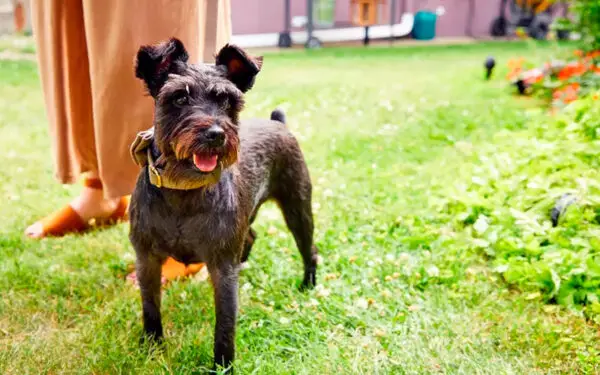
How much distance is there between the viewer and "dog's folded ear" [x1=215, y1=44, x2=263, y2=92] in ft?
7.66

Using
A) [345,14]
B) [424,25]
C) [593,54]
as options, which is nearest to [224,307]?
[593,54]

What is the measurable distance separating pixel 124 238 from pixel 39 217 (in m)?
0.83

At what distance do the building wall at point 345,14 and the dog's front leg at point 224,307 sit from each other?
13685mm

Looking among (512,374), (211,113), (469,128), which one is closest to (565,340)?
(512,374)

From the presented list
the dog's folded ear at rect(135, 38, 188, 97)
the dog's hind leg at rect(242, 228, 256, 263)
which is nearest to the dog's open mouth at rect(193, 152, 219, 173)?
the dog's folded ear at rect(135, 38, 188, 97)

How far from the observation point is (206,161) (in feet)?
7.23

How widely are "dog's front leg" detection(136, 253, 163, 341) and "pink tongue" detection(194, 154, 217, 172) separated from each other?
0.59 metres

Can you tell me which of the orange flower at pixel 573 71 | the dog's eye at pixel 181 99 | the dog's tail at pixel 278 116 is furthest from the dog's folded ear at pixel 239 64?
the orange flower at pixel 573 71

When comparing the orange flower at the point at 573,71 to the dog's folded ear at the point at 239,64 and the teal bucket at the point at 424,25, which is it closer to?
the dog's folded ear at the point at 239,64

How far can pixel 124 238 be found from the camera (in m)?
3.93

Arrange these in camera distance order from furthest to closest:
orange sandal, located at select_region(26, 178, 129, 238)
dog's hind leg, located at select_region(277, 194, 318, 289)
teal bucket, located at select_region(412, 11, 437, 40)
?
1. teal bucket, located at select_region(412, 11, 437, 40)
2. orange sandal, located at select_region(26, 178, 129, 238)
3. dog's hind leg, located at select_region(277, 194, 318, 289)

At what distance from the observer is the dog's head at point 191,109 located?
7.04 feet

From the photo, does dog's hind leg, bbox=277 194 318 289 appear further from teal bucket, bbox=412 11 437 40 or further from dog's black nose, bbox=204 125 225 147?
teal bucket, bbox=412 11 437 40

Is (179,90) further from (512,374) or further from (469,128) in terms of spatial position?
(469,128)
